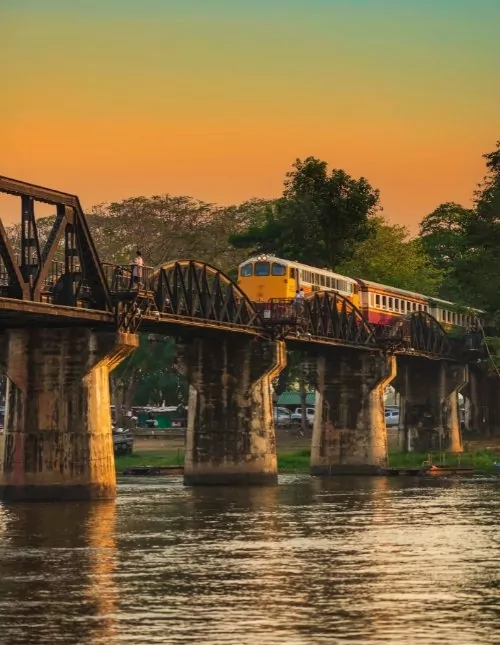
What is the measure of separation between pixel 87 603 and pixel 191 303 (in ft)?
160

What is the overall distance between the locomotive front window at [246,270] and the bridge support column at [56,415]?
30167mm

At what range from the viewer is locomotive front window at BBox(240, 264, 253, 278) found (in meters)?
116

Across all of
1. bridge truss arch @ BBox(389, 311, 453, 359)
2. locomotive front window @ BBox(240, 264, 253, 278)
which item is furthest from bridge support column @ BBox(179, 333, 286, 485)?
bridge truss arch @ BBox(389, 311, 453, 359)

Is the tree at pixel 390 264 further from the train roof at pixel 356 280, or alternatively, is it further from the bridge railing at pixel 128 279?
the bridge railing at pixel 128 279

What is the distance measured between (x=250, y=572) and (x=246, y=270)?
60.2 m

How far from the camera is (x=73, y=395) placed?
85.2 m

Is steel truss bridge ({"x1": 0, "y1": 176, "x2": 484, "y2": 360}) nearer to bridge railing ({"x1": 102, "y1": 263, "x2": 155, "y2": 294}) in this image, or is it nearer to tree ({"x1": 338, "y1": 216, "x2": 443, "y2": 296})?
bridge railing ({"x1": 102, "y1": 263, "x2": 155, "y2": 294})

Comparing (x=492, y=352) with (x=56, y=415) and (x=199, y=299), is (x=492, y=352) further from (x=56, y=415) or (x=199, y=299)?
(x=56, y=415)

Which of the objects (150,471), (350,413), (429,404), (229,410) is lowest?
(150,471)

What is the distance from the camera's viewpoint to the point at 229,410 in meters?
108

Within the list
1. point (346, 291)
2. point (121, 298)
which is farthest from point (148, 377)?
point (121, 298)

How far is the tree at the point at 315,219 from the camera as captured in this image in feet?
552

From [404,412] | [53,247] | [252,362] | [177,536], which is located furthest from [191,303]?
[404,412]

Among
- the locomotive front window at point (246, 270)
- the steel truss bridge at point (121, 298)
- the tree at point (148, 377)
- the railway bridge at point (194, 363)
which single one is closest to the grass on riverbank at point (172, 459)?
the tree at point (148, 377)
